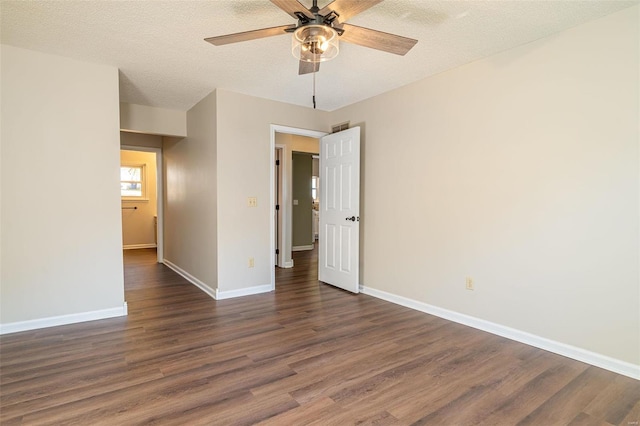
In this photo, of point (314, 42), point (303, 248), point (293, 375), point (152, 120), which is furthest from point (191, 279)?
point (314, 42)

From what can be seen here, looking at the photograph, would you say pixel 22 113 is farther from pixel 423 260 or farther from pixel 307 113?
pixel 423 260

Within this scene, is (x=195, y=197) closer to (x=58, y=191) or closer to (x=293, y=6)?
(x=58, y=191)

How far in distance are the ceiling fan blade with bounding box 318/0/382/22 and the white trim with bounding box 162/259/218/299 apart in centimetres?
319

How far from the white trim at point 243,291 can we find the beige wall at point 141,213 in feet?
15.8

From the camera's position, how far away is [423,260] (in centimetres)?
349

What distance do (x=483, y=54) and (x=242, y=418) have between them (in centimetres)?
328

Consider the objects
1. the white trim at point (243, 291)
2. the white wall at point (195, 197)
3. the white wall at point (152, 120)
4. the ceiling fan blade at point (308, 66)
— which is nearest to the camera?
the ceiling fan blade at point (308, 66)

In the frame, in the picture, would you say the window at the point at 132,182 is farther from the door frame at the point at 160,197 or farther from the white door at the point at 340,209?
the white door at the point at 340,209

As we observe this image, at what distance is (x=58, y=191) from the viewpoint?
3012mm

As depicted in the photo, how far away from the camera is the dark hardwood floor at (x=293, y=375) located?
1805 millimetres

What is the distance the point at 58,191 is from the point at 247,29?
2252 mm

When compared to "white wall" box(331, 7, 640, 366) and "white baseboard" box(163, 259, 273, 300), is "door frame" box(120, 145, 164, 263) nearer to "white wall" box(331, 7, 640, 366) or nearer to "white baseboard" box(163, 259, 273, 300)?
"white baseboard" box(163, 259, 273, 300)

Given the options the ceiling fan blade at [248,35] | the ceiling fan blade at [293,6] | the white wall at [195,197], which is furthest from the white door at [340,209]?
the ceiling fan blade at [293,6]

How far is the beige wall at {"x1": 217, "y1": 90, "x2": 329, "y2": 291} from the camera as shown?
392 cm
